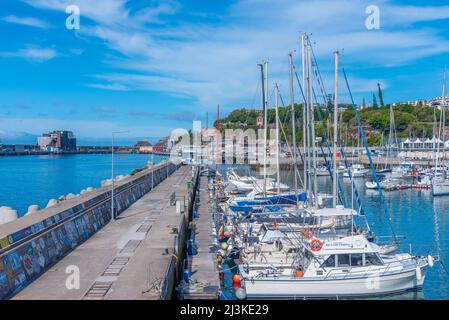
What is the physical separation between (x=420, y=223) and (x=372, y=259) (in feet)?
83.5

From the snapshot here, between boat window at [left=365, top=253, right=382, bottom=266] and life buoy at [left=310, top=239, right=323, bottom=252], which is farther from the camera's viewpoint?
boat window at [left=365, top=253, right=382, bottom=266]

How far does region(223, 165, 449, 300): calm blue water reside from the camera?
92.8 ft

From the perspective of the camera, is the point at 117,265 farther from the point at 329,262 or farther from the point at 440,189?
the point at 440,189

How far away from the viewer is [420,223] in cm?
4731

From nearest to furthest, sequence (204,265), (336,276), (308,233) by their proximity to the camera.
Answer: (336,276), (204,265), (308,233)

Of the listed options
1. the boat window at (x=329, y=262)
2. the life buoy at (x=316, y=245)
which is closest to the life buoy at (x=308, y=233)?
the life buoy at (x=316, y=245)

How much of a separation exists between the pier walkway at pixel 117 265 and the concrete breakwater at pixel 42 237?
14.6 inches

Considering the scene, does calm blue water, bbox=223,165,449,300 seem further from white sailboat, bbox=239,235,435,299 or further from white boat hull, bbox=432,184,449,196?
white sailboat, bbox=239,235,435,299

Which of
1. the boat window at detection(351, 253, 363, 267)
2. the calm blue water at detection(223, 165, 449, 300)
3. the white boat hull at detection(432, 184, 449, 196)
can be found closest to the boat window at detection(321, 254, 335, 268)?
the boat window at detection(351, 253, 363, 267)

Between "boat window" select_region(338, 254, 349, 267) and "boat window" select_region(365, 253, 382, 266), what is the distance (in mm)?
942

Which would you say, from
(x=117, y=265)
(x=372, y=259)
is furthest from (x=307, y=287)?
(x=117, y=265)

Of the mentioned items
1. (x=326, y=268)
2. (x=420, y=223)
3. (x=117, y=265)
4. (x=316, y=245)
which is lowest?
(x=420, y=223)

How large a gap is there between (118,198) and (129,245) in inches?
535
